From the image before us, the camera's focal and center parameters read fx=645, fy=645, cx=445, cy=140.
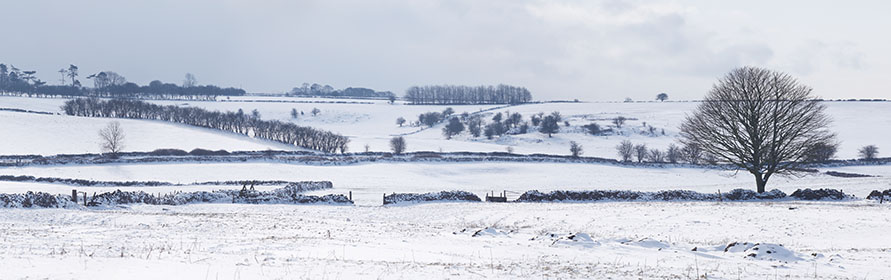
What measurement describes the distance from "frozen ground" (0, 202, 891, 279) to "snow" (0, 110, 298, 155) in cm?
7330

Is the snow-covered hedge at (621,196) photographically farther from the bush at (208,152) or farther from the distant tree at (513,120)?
the distant tree at (513,120)

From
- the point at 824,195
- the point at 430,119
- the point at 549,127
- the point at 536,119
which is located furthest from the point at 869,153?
the point at 430,119

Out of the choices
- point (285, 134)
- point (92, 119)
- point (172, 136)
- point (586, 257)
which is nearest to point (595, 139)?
point (285, 134)

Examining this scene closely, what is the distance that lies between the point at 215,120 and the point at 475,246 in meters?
127

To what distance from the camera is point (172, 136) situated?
360 ft

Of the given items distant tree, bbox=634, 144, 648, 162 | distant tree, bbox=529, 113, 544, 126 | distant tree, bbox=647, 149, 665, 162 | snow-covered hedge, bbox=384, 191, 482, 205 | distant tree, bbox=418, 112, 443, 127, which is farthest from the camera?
distant tree, bbox=418, 112, 443, 127

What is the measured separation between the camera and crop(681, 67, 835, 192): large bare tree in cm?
3791

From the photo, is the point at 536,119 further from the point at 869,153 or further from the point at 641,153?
the point at 869,153

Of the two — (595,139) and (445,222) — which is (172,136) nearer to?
(595,139)

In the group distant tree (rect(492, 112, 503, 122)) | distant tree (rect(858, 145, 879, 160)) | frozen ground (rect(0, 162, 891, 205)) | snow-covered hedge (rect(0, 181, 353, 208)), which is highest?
distant tree (rect(492, 112, 503, 122))

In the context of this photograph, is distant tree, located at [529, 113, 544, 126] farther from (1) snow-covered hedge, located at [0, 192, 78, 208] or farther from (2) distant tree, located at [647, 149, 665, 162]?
(1) snow-covered hedge, located at [0, 192, 78, 208]

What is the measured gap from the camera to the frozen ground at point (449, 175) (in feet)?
200

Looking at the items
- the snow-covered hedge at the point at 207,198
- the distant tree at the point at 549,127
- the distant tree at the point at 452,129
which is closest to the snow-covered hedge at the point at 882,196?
the snow-covered hedge at the point at 207,198

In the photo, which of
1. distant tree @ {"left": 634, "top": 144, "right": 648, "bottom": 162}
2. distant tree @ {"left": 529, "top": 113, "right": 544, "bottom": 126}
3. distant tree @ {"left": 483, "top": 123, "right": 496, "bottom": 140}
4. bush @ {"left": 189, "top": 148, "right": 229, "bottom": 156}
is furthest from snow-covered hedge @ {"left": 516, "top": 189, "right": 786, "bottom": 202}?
distant tree @ {"left": 529, "top": 113, "right": 544, "bottom": 126}
